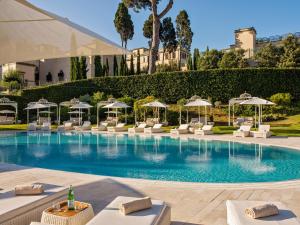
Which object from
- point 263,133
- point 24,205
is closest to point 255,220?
point 24,205

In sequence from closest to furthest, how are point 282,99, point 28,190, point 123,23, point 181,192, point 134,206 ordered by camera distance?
point 134,206, point 28,190, point 181,192, point 282,99, point 123,23

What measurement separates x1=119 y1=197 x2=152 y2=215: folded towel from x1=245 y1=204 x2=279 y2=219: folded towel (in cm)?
130

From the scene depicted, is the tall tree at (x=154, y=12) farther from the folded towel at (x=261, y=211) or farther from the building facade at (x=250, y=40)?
the folded towel at (x=261, y=211)

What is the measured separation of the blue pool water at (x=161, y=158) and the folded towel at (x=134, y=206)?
5.00 m

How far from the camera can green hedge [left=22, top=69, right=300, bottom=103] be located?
2784cm

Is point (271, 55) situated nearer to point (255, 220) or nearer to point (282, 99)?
point (282, 99)

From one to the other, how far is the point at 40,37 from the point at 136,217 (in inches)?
156

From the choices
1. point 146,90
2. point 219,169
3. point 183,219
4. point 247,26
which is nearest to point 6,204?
point 183,219

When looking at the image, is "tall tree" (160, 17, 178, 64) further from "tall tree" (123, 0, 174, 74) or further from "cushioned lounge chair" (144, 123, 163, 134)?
"cushioned lounge chair" (144, 123, 163, 134)

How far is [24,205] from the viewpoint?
450cm

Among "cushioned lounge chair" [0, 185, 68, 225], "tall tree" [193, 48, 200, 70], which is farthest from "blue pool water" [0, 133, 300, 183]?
"tall tree" [193, 48, 200, 70]

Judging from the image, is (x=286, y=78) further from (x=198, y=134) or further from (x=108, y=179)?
(x=108, y=179)

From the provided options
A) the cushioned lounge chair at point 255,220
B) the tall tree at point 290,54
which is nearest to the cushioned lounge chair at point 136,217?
the cushioned lounge chair at point 255,220

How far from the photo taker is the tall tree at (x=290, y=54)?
3653cm
